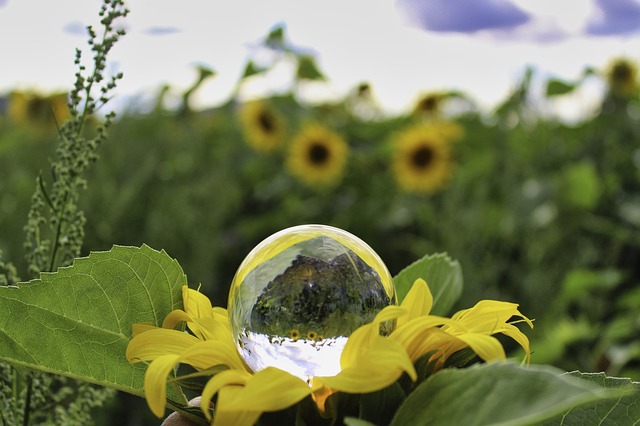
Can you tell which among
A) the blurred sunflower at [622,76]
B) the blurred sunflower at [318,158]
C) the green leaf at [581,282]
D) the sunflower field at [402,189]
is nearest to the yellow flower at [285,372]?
the sunflower field at [402,189]

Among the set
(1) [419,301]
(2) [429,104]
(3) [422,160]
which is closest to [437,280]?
(1) [419,301]

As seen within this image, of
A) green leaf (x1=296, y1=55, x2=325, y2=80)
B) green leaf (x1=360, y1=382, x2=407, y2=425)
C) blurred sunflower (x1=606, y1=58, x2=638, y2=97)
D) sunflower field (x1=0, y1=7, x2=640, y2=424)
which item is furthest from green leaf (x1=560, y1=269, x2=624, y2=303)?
green leaf (x1=360, y1=382, x2=407, y2=425)

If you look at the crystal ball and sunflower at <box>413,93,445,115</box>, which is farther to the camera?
sunflower at <box>413,93,445,115</box>

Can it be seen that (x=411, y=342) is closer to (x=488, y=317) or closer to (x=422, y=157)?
(x=488, y=317)

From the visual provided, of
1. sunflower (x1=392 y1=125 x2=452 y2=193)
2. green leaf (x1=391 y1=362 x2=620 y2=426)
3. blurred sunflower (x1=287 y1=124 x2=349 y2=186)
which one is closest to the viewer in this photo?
green leaf (x1=391 y1=362 x2=620 y2=426)

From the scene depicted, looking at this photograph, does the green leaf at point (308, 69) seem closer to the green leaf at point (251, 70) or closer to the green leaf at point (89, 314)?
the green leaf at point (251, 70)

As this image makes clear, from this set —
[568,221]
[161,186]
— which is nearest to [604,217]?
[568,221]

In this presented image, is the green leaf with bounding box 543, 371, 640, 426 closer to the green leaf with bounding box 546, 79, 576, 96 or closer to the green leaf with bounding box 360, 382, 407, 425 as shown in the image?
the green leaf with bounding box 360, 382, 407, 425
